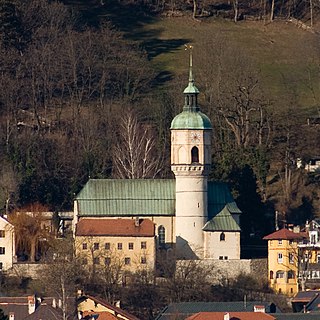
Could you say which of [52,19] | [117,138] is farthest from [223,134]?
[52,19]

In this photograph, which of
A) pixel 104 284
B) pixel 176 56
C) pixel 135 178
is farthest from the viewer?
pixel 176 56

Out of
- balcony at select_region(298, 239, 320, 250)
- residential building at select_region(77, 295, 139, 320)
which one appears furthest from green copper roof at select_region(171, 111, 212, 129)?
residential building at select_region(77, 295, 139, 320)

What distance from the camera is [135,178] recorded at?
465 feet

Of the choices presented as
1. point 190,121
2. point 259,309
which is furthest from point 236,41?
point 259,309

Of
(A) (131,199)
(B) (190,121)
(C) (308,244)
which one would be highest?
(B) (190,121)

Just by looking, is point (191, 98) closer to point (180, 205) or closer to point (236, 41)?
point (180, 205)

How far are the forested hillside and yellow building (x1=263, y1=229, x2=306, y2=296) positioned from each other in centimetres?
442

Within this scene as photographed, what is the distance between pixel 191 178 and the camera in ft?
444

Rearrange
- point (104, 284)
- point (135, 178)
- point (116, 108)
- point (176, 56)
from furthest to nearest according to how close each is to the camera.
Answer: point (176, 56) → point (116, 108) → point (135, 178) → point (104, 284)

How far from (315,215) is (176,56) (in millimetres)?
24745

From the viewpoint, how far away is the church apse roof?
135750 mm

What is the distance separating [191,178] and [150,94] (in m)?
21.9

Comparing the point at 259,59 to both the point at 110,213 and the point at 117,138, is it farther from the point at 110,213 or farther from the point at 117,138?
the point at 110,213

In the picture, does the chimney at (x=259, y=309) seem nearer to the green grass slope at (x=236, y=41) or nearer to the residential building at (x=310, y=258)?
the residential building at (x=310, y=258)
